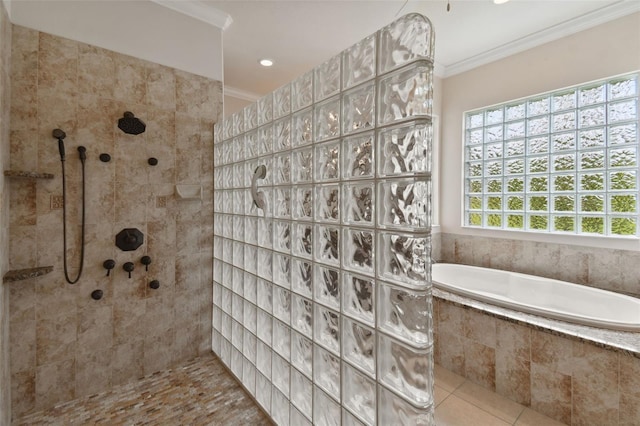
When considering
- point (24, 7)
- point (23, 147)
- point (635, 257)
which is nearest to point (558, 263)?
point (635, 257)

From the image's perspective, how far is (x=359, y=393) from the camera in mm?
1002

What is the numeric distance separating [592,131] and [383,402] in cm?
287

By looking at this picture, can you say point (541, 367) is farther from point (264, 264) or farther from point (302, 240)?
point (264, 264)

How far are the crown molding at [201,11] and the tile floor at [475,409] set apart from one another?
3.08m

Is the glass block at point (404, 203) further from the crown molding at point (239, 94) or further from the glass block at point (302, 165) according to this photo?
the crown molding at point (239, 94)

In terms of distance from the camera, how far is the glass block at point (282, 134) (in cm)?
137

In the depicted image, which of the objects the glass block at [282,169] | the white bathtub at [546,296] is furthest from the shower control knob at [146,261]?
the white bathtub at [546,296]

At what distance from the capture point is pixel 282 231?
1432mm

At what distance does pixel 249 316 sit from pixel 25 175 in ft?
4.60

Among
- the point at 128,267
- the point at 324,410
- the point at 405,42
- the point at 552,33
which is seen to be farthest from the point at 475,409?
the point at 552,33

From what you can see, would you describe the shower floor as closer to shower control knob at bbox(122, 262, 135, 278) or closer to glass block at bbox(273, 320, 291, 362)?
glass block at bbox(273, 320, 291, 362)

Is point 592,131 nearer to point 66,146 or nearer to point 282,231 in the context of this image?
point 282,231

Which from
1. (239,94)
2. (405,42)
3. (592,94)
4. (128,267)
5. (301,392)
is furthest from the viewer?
(239,94)

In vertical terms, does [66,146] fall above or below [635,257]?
above
